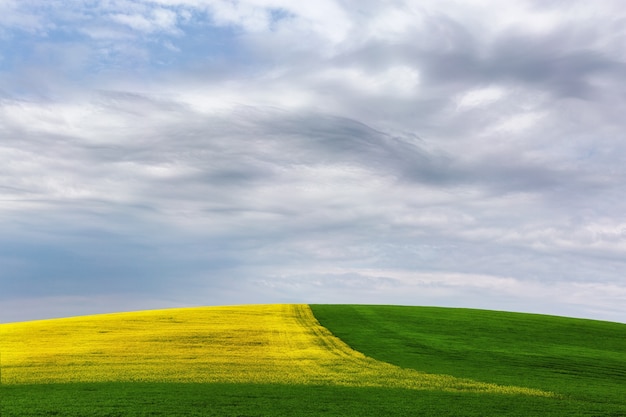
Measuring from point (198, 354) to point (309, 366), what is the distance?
217 inches

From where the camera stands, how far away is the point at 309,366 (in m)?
22.6

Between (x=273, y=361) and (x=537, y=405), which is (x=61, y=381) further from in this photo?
(x=537, y=405)

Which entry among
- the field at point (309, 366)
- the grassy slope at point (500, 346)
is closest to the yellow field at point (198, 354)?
the field at point (309, 366)

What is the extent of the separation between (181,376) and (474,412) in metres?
10.4

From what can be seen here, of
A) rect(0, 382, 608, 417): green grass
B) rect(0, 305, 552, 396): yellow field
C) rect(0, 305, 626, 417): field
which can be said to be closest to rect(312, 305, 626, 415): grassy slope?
rect(0, 305, 626, 417): field

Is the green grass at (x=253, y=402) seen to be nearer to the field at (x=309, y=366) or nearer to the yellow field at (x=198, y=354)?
the field at (x=309, y=366)

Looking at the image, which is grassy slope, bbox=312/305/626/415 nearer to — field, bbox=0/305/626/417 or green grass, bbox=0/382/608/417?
field, bbox=0/305/626/417

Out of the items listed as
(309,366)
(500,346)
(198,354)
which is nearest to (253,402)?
(309,366)

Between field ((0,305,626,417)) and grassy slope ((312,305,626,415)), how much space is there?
0.39 ft

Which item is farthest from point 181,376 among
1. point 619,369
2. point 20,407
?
point 619,369

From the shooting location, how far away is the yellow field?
66.4 feet

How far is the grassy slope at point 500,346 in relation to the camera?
21953 millimetres

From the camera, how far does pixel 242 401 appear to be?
54.4 feet

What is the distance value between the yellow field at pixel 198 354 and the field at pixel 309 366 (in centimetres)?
7
